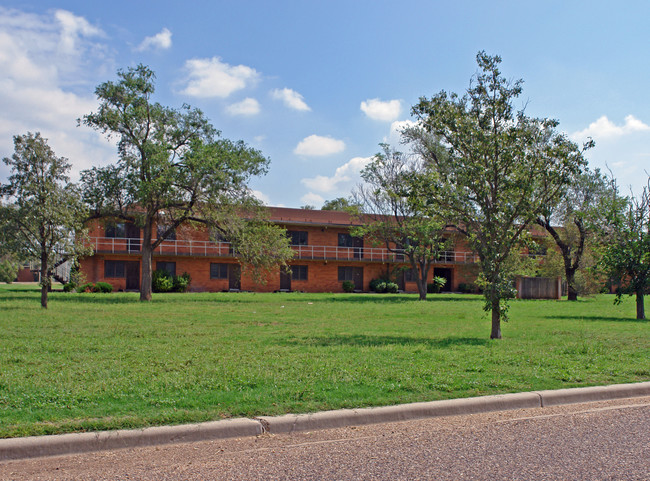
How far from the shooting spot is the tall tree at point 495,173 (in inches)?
512

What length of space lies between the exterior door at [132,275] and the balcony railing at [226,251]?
63.2 inches

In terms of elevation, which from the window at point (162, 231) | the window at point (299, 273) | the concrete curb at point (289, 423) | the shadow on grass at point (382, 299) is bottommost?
the shadow on grass at point (382, 299)

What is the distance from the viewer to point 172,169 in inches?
1064

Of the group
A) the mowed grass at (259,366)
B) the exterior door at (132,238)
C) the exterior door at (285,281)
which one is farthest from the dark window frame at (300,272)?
the mowed grass at (259,366)

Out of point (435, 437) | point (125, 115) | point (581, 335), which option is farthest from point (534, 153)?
point (125, 115)

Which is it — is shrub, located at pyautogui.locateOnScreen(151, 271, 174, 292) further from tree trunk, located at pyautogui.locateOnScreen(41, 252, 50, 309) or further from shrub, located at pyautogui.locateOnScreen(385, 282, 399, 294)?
tree trunk, located at pyautogui.locateOnScreen(41, 252, 50, 309)

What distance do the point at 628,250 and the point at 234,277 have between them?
30029 mm

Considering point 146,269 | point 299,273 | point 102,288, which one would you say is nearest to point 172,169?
point 146,269

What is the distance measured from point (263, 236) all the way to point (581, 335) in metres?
19.0

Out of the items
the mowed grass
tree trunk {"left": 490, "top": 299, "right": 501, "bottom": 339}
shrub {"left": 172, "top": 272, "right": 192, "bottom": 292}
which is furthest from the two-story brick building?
tree trunk {"left": 490, "top": 299, "right": 501, "bottom": 339}

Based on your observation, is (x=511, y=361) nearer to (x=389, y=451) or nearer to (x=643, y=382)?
(x=643, y=382)

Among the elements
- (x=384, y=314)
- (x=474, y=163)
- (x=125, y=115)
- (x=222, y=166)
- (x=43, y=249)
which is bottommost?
(x=384, y=314)

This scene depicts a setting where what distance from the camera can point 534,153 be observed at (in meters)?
13.2

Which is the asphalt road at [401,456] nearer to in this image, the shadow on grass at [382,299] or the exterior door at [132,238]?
the shadow on grass at [382,299]
